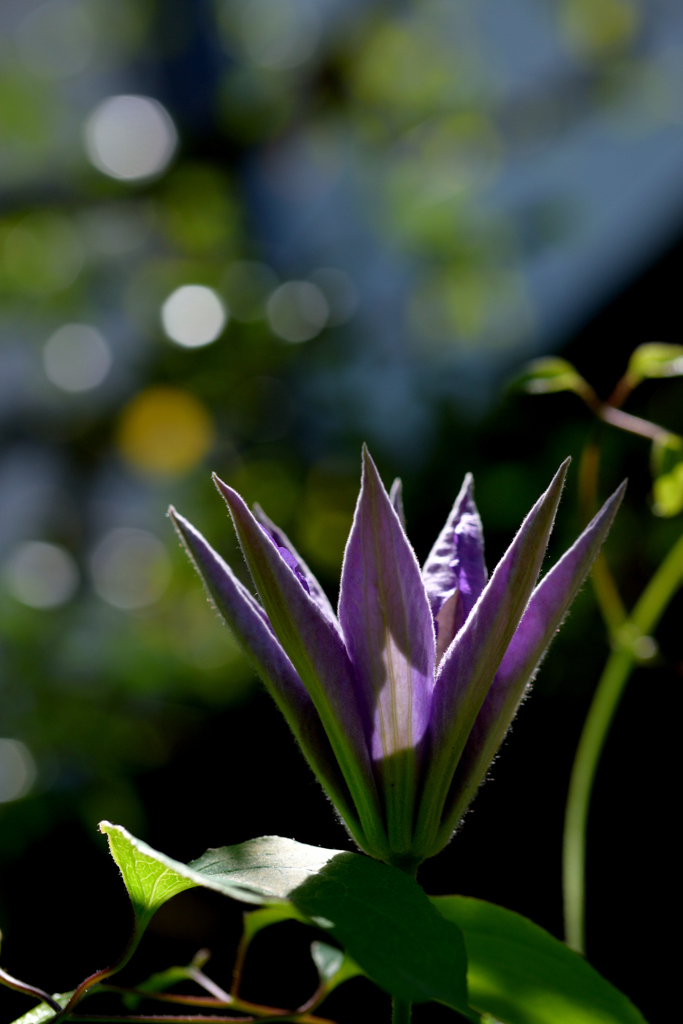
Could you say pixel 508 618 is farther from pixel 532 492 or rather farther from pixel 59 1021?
pixel 532 492

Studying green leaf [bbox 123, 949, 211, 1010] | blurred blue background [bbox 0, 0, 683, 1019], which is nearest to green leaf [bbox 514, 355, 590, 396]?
green leaf [bbox 123, 949, 211, 1010]

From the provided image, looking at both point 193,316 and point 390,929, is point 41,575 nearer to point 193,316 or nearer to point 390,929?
point 193,316

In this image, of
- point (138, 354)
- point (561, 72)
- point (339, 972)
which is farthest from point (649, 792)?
point (561, 72)

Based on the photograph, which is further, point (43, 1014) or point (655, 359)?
point (655, 359)

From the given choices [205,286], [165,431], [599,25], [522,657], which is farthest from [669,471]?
[599,25]

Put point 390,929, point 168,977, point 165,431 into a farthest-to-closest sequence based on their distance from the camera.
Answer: point 165,431 → point 168,977 → point 390,929

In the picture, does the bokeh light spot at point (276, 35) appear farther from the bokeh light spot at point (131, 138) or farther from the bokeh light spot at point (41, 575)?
the bokeh light spot at point (41, 575)

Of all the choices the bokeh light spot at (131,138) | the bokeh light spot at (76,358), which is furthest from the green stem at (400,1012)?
the bokeh light spot at (131,138)
